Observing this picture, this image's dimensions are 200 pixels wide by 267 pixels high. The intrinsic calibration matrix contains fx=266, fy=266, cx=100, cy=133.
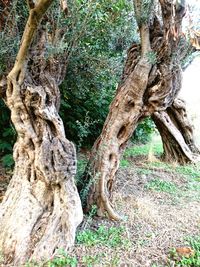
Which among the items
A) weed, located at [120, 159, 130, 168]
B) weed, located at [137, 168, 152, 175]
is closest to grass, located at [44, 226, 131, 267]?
weed, located at [137, 168, 152, 175]

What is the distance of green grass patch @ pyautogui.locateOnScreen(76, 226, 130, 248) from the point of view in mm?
2432

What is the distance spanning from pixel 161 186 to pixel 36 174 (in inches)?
86.1

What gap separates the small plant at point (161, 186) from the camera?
387cm

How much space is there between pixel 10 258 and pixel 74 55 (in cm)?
238

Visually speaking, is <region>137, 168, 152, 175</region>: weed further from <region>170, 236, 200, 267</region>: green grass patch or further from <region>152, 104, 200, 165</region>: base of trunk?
<region>170, 236, 200, 267</region>: green grass patch

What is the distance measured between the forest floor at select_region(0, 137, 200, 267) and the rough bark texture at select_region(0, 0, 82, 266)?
188mm

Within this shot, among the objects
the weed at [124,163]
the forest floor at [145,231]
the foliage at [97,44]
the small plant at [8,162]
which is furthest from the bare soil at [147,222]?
the foliage at [97,44]

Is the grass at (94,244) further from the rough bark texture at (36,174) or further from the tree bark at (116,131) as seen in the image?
the tree bark at (116,131)

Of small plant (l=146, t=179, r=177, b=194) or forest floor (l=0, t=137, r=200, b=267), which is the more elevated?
small plant (l=146, t=179, r=177, b=194)

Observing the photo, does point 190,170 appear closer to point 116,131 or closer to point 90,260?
point 116,131

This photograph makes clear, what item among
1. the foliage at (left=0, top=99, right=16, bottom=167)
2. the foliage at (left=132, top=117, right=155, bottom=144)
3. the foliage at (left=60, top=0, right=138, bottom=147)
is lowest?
the foliage at (left=0, top=99, right=16, bottom=167)

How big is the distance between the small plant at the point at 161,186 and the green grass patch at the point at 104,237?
4.52 feet

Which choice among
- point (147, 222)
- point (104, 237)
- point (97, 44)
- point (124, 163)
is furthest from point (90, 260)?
point (124, 163)

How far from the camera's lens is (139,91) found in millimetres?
2963
